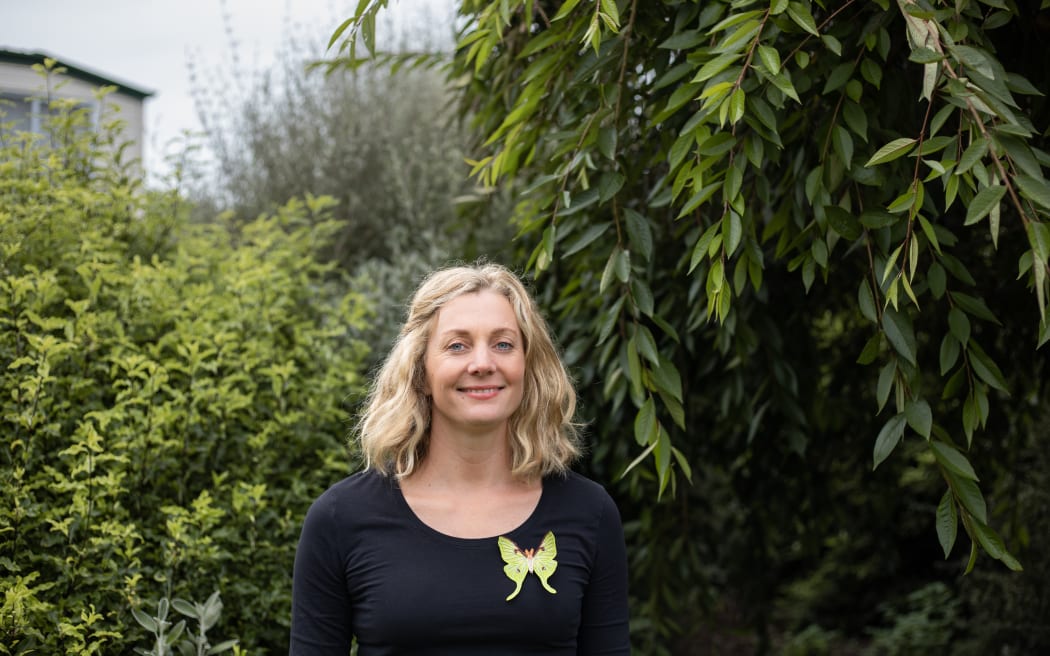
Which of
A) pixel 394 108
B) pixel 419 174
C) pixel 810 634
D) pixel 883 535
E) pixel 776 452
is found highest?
pixel 394 108

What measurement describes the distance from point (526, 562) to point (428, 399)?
44 centimetres

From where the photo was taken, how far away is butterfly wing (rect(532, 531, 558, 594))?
78.1 inches

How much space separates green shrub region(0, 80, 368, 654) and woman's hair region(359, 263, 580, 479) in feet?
1.96

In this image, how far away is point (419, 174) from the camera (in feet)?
16.7

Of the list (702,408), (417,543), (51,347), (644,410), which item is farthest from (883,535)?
(51,347)

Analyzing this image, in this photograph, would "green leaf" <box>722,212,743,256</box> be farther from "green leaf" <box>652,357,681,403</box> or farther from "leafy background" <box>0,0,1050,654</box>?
"green leaf" <box>652,357,681,403</box>

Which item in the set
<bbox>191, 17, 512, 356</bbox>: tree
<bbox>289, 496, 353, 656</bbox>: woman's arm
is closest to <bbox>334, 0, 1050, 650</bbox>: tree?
<bbox>289, 496, 353, 656</bbox>: woman's arm

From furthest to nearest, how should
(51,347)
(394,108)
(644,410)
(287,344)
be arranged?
1. (394,108)
2. (287,344)
3. (51,347)
4. (644,410)

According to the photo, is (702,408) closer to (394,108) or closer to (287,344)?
(287,344)

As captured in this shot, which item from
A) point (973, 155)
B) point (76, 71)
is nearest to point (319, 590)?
point (973, 155)

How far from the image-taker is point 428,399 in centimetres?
221

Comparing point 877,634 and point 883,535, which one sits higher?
point 883,535

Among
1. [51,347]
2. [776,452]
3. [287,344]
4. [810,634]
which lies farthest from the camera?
[810,634]

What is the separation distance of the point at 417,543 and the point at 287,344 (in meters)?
1.46
